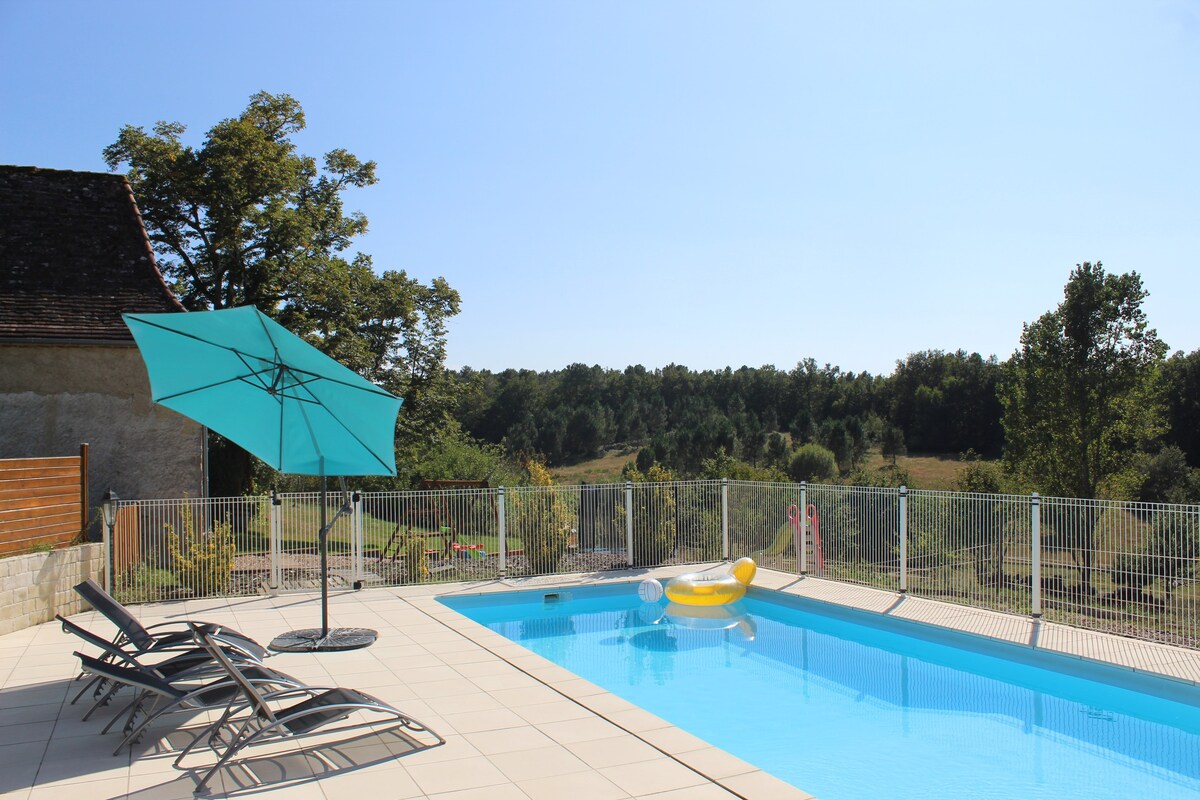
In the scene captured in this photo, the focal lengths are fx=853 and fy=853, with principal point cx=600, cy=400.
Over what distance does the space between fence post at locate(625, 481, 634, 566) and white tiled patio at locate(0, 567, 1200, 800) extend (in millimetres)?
5617

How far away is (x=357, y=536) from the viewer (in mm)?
13000

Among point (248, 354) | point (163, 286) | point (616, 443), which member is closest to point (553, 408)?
point (616, 443)

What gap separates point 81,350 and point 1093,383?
18533mm

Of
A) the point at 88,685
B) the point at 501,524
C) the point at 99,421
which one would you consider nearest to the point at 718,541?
the point at 501,524

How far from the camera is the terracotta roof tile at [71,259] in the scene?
14562 mm

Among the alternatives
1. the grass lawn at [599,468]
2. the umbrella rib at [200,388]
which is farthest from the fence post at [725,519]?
the grass lawn at [599,468]

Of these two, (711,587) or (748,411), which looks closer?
(711,587)

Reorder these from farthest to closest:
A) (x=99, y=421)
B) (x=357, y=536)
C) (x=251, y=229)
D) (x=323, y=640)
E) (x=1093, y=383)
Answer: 1. (x=251, y=229)
2. (x=1093, y=383)
3. (x=99, y=421)
4. (x=357, y=536)
5. (x=323, y=640)

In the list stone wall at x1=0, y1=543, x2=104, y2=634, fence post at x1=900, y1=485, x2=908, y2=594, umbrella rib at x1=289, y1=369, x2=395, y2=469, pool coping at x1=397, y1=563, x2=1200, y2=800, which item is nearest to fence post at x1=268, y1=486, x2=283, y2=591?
pool coping at x1=397, y1=563, x2=1200, y2=800

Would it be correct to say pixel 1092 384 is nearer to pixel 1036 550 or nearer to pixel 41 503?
pixel 1036 550

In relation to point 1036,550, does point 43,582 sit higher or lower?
lower

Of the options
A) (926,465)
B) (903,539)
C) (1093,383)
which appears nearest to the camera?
(903,539)

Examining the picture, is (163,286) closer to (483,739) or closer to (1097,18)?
(483,739)

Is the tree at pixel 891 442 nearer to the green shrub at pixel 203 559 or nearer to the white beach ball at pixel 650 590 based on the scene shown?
the white beach ball at pixel 650 590
